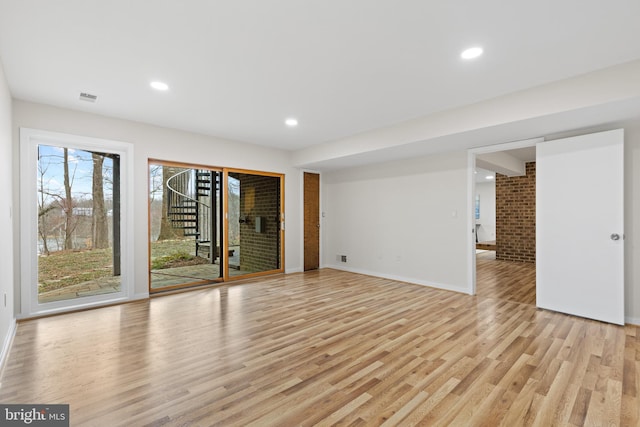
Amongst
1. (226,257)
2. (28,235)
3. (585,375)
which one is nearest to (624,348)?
(585,375)

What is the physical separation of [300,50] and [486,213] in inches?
431

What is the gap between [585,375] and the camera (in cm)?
222

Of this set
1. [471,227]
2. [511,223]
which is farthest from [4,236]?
[511,223]

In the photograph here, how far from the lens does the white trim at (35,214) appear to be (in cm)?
345

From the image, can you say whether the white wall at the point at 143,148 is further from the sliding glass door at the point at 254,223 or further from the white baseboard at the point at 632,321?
the white baseboard at the point at 632,321

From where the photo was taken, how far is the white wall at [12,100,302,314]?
3.53 m

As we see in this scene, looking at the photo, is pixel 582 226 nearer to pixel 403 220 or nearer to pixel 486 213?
pixel 403 220

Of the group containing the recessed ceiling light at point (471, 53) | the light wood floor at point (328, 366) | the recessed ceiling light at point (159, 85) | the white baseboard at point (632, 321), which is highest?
the recessed ceiling light at point (159, 85)

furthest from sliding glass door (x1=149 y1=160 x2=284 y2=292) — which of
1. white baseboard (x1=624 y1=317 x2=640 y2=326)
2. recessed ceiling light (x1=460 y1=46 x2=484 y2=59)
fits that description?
white baseboard (x1=624 y1=317 x2=640 y2=326)

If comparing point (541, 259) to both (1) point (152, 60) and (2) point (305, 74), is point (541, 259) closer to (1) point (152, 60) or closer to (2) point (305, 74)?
(2) point (305, 74)

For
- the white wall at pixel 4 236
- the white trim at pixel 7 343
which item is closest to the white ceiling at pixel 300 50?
the white wall at pixel 4 236

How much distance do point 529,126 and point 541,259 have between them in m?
1.67

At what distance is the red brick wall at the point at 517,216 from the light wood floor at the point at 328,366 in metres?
4.29

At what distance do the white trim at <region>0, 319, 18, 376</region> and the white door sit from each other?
5466mm
